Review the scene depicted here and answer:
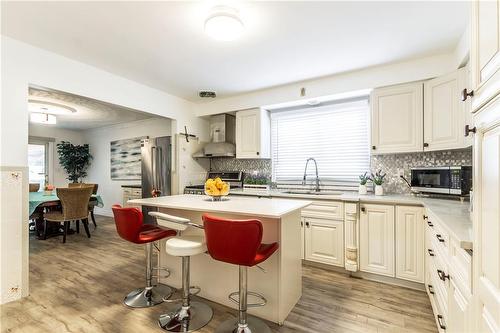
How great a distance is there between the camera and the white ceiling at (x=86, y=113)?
3921mm

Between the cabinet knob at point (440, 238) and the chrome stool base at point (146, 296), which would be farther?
the chrome stool base at point (146, 296)

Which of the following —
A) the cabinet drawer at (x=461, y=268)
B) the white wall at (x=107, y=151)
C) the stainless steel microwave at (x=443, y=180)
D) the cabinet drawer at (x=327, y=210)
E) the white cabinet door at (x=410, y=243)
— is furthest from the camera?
the white wall at (x=107, y=151)

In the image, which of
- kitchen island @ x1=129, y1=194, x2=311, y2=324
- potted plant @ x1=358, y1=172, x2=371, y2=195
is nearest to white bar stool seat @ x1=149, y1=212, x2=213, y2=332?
kitchen island @ x1=129, y1=194, x2=311, y2=324

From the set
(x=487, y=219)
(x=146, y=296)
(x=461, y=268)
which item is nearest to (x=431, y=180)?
(x=461, y=268)

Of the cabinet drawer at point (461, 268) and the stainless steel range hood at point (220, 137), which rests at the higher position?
the stainless steel range hood at point (220, 137)

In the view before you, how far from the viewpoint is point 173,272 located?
2.54 meters

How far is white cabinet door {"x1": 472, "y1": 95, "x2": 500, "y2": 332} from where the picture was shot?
0.78 metres

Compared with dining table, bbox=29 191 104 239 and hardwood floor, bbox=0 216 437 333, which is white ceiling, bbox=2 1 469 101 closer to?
hardwood floor, bbox=0 216 437 333

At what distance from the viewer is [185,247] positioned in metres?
1.78

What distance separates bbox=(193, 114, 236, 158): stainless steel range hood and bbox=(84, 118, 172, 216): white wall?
1.85m

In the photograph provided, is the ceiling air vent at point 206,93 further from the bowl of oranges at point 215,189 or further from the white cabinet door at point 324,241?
the white cabinet door at point 324,241

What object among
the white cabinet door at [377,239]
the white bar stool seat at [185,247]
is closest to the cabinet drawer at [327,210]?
the white cabinet door at [377,239]

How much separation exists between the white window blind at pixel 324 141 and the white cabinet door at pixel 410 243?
106cm

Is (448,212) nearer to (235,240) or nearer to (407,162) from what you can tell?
(407,162)
